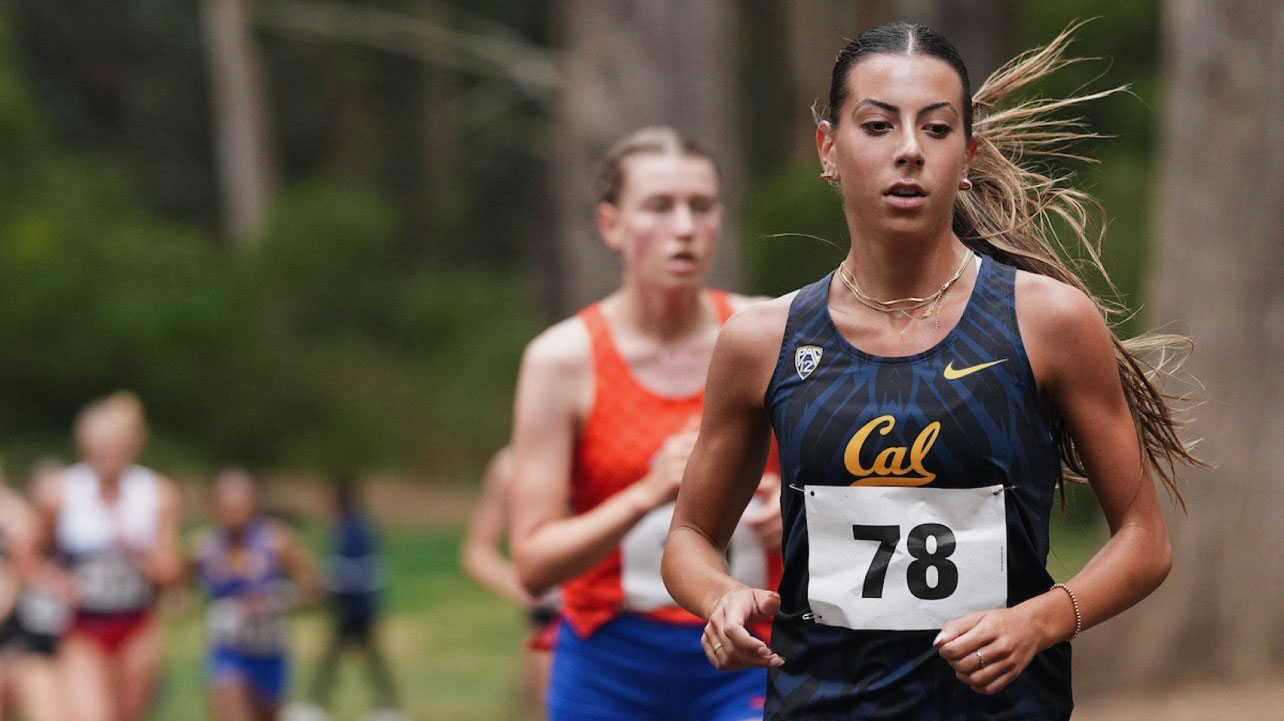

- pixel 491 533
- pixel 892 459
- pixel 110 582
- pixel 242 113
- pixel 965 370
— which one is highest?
pixel 242 113

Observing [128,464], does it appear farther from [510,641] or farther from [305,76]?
[305,76]

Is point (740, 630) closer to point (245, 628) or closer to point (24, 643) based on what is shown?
point (24, 643)

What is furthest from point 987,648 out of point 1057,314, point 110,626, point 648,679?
point 110,626

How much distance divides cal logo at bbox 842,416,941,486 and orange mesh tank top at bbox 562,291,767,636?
5.08 ft

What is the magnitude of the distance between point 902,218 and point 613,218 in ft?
6.66

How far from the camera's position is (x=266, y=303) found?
1182 inches

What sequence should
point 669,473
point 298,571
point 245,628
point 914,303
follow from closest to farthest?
point 914,303 → point 669,473 → point 245,628 → point 298,571

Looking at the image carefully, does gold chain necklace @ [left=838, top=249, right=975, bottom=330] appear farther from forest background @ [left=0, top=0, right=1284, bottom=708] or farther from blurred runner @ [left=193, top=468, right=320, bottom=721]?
blurred runner @ [left=193, top=468, right=320, bottom=721]

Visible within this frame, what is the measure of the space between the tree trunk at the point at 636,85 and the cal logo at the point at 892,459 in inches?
325

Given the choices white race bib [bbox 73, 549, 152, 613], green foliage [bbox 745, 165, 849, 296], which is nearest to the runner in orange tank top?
white race bib [bbox 73, 549, 152, 613]

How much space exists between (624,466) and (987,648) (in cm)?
181

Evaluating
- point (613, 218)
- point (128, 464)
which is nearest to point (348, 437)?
point (128, 464)

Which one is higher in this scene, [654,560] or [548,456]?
[548,456]

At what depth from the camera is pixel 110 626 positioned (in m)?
9.90
